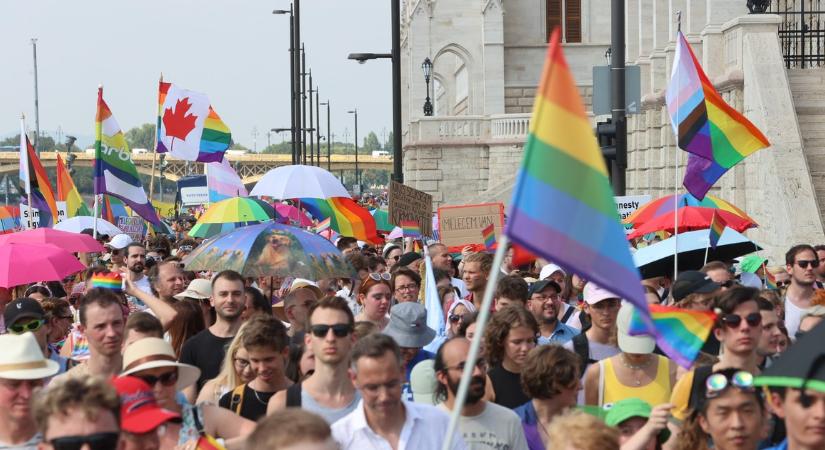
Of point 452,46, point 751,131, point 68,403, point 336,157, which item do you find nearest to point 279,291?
point 751,131

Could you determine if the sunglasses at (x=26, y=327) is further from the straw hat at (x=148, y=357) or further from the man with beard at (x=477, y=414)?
the man with beard at (x=477, y=414)

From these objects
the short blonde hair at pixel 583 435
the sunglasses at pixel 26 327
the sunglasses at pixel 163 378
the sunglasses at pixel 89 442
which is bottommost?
the sunglasses at pixel 26 327

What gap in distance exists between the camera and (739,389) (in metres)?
5.41

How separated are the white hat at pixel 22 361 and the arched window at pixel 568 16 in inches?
2134

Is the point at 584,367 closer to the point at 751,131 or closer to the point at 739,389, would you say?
the point at 739,389

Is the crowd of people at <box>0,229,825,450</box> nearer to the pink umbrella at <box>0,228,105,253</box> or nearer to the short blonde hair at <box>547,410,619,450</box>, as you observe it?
the short blonde hair at <box>547,410,619,450</box>

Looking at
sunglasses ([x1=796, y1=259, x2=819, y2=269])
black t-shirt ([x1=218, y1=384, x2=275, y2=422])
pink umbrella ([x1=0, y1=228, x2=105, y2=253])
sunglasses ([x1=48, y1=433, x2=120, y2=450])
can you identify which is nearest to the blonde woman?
black t-shirt ([x1=218, y1=384, x2=275, y2=422])

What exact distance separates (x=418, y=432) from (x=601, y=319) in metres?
2.70

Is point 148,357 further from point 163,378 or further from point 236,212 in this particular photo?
point 236,212

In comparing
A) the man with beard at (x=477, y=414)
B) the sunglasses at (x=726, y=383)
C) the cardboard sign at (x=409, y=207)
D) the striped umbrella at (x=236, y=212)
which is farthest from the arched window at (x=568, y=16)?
the sunglasses at (x=726, y=383)

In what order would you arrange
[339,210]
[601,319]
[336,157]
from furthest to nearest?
[336,157] → [339,210] → [601,319]

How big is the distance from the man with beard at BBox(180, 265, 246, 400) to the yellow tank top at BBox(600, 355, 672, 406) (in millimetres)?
2504

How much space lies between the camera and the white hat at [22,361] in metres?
5.96

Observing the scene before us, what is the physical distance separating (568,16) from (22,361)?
55128mm
